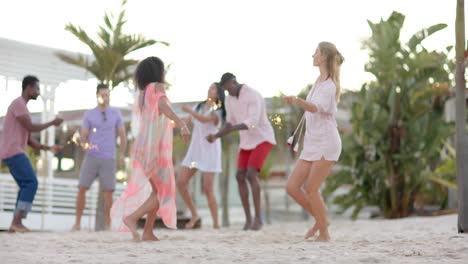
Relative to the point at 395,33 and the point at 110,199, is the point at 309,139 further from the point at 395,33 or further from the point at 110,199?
the point at 395,33

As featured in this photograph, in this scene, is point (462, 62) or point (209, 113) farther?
point (209, 113)

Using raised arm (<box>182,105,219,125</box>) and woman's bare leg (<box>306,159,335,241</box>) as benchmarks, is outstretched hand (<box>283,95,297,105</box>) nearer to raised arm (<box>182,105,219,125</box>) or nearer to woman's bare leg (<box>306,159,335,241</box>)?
woman's bare leg (<box>306,159,335,241</box>)

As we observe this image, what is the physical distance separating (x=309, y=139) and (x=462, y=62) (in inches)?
73.4

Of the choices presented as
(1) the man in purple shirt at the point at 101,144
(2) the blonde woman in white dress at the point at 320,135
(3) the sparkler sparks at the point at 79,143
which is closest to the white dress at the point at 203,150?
(1) the man in purple shirt at the point at 101,144

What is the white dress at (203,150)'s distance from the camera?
31.7 ft

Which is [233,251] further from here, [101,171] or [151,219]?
[101,171]

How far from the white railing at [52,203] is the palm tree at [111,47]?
3.79 m

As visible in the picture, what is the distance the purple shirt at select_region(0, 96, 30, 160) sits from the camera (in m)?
8.44

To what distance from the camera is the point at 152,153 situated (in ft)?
22.1

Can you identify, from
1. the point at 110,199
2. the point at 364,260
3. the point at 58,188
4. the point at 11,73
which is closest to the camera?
the point at 364,260

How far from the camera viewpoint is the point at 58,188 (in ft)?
50.2

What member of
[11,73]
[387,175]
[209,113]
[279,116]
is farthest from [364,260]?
[11,73]

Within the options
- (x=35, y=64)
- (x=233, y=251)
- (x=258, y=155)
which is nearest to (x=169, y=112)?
(x=233, y=251)

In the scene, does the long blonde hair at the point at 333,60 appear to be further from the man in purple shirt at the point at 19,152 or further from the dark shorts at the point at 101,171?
the dark shorts at the point at 101,171
